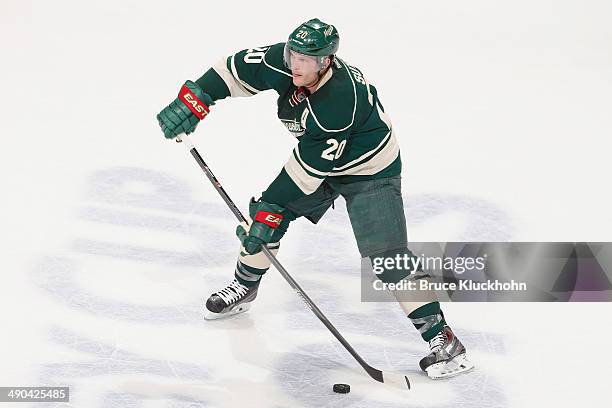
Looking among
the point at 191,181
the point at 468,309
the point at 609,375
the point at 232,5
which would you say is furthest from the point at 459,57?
the point at 609,375

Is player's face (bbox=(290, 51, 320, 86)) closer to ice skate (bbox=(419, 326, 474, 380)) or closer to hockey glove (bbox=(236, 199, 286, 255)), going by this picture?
hockey glove (bbox=(236, 199, 286, 255))

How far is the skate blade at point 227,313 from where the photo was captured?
4.36 m

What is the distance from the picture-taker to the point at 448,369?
158 inches

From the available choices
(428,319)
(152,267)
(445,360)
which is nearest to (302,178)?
(428,319)

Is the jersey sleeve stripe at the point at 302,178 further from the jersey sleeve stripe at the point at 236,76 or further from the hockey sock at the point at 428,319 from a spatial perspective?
the hockey sock at the point at 428,319

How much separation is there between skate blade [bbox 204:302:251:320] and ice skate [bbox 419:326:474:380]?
0.78 m

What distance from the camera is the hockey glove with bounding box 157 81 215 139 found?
4.15 meters

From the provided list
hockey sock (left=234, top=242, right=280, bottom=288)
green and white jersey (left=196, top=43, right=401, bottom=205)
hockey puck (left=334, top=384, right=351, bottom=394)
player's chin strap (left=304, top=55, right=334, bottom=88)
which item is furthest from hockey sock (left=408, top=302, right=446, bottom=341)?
player's chin strap (left=304, top=55, right=334, bottom=88)

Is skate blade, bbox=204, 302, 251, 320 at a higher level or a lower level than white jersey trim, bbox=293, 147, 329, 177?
lower

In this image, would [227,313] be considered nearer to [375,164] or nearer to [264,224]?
[264,224]

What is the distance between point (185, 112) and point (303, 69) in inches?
22.5

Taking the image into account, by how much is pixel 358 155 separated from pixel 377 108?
0.61 feet

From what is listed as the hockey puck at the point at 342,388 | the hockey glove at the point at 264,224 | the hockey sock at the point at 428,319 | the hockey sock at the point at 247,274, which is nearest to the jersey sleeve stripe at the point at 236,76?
the hockey glove at the point at 264,224

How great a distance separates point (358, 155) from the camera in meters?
4.04
